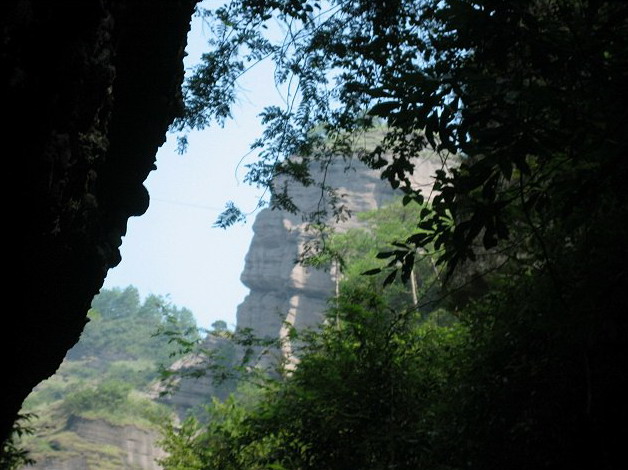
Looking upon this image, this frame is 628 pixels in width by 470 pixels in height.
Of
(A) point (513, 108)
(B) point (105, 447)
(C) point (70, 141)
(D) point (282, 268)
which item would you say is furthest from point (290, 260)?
(A) point (513, 108)

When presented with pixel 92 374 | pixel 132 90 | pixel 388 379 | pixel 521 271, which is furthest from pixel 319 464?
pixel 92 374

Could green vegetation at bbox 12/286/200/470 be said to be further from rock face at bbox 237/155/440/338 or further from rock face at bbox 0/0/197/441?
rock face at bbox 0/0/197/441

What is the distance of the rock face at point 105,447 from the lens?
3120 cm

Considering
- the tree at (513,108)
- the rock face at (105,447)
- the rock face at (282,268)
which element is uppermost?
the rock face at (282,268)

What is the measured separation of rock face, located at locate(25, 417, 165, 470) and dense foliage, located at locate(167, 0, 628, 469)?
30.6 m

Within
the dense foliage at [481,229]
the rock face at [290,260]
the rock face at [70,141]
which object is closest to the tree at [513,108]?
the dense foliage at [481,229]

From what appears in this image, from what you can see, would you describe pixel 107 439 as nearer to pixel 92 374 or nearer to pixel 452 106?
pixel 92 374

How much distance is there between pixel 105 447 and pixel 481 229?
119ft

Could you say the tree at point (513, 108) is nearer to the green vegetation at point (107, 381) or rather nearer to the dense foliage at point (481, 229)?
A: the dense foliage at point (481, 229)

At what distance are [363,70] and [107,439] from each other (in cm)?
3590

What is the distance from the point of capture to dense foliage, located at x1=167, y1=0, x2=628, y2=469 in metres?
1.83

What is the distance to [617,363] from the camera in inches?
103

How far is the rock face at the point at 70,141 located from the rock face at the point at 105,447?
104 feet

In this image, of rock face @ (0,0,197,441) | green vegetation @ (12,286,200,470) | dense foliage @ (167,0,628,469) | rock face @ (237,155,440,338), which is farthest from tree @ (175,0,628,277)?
rock face @ (237,155,440,338)
